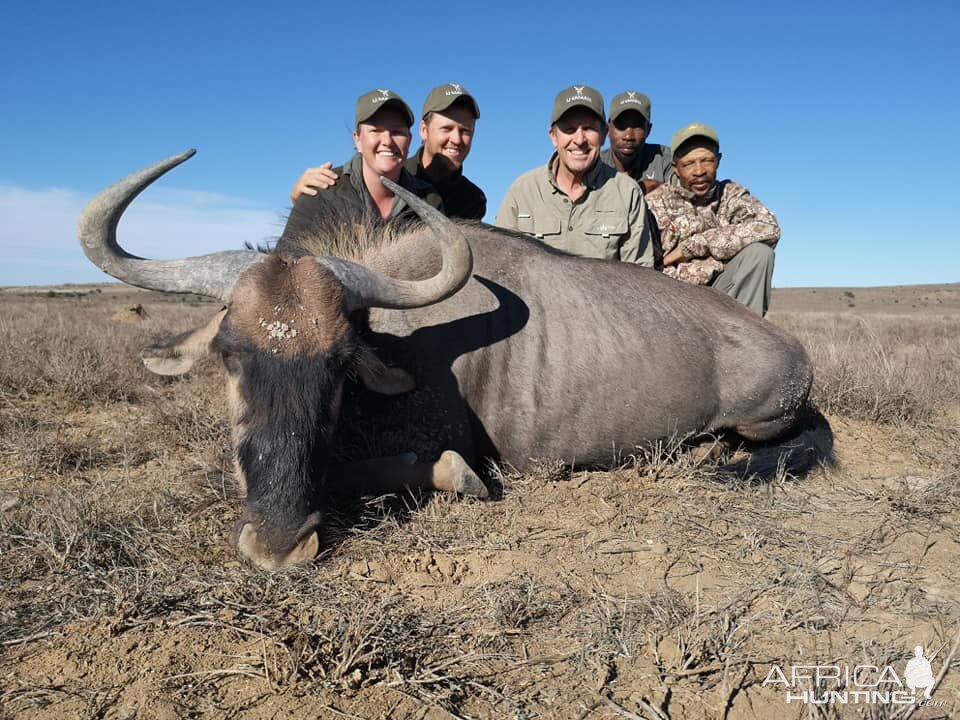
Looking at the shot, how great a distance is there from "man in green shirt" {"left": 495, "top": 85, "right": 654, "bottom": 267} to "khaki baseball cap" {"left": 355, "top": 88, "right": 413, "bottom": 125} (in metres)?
1.47

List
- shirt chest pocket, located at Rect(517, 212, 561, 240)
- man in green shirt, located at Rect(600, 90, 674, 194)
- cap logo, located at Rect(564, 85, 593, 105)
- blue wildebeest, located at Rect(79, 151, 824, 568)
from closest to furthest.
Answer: blue wildebeest, located at Rect(79, 151, 824, 568) < cap logo, located at Rect(564, 85, 593, 105) < shirt chest pocket, located at Rect(517, 212, 561, 240) < man in green shirt, located at Rect(600, 90, 674, 194)

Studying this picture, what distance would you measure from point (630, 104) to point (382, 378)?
567cm

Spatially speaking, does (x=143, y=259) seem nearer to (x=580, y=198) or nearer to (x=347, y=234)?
(x=347, y=234)

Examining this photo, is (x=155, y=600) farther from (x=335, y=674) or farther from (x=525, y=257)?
(x=525, y=257)

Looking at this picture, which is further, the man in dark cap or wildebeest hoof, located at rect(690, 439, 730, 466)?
the man in dark cap

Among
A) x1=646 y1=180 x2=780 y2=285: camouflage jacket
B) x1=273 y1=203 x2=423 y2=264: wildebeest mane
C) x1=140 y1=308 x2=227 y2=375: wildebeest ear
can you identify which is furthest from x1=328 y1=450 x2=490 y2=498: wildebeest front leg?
x1=646 y1=180 x2=780 y2=285: camouflage jacket

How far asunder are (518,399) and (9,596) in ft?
8.86

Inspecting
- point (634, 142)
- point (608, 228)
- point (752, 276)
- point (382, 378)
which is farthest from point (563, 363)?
point (634, 142)

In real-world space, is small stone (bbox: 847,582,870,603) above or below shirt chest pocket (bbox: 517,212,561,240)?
below

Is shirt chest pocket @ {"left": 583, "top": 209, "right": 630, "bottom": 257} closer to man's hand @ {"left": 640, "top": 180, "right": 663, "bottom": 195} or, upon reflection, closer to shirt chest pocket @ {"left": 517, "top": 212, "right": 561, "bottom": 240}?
shirt chest pocket @ {"left": 517, "top": 212, "right": 561, "bottom": 240}

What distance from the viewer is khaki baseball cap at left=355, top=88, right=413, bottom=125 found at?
215 inches

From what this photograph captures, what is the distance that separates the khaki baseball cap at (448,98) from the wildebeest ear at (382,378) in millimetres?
3645

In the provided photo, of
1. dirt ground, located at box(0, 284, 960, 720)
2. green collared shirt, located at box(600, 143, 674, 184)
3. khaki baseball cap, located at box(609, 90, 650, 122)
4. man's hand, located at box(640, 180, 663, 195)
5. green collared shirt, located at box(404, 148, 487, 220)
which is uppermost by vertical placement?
khaki baseball cap, located at box(609, 90, 650, 122)

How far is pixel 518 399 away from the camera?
4238 millimetres
